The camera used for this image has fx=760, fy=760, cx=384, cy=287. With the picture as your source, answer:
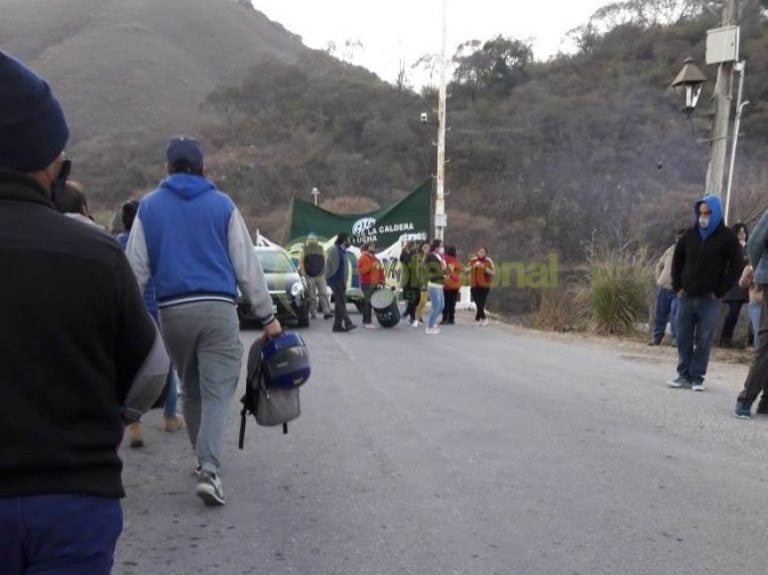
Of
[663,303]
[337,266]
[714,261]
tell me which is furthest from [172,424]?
[663,303]

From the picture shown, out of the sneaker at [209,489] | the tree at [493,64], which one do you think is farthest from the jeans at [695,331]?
the tree at [493,64]

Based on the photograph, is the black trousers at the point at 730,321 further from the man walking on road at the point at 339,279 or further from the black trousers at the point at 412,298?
the man walking on road at the point at 339,279

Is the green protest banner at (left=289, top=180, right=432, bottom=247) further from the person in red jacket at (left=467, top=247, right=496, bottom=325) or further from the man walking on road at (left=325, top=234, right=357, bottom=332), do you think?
the man walking on road at (left=325, top=234, right=357, bottom=332)

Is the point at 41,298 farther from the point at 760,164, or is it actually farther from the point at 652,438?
the point at 760,164

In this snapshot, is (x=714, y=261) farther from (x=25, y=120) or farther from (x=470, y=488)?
(x=25, y=120)

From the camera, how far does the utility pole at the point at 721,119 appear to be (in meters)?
11.6

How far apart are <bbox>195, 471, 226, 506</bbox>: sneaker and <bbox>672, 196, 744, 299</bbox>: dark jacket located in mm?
5141

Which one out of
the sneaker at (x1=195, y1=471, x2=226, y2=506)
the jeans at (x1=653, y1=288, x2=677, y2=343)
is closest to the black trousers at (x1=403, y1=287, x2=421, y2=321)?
the jeans at (x1=653, y1=288, x2=677, y2=343)

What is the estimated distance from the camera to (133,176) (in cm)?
5566

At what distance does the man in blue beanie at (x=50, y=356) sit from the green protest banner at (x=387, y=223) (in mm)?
17696

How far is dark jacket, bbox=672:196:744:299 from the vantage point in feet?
23.9

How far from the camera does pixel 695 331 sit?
759 centimetres

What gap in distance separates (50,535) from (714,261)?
22.5 feet

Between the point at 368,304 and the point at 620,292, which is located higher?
the point at 620,292
